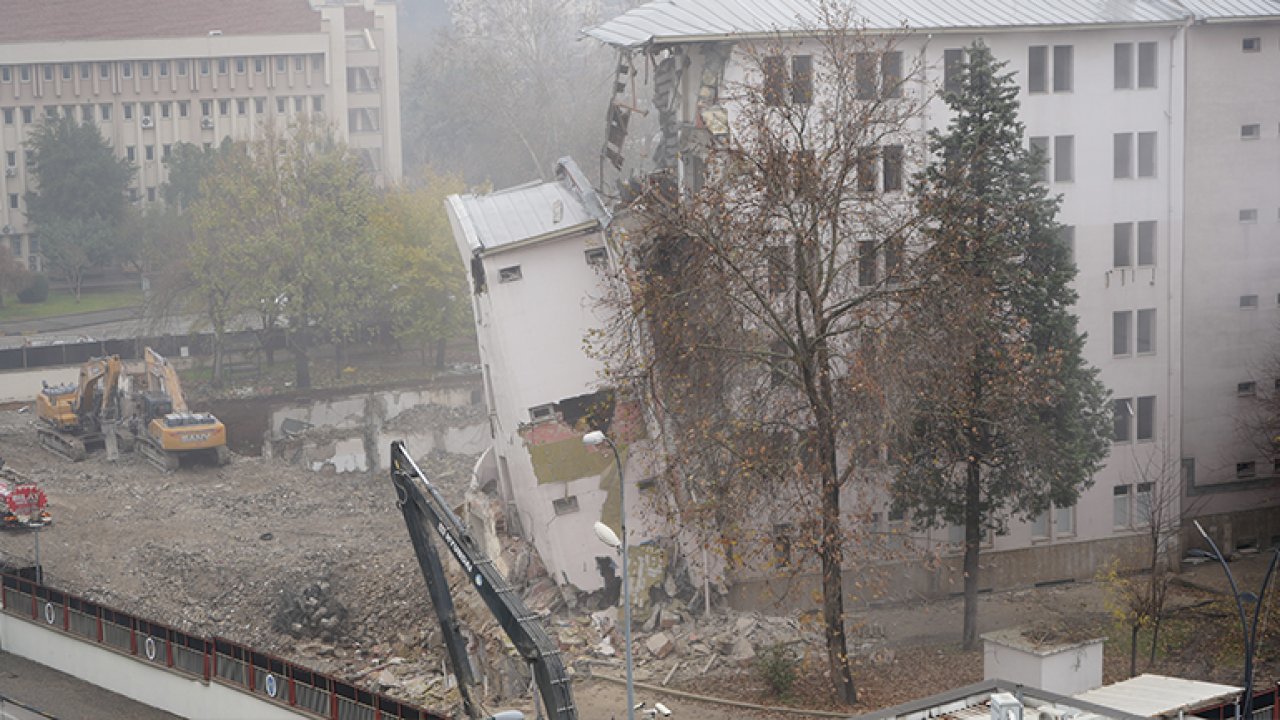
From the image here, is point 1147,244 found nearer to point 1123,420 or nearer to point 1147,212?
point 1147,212

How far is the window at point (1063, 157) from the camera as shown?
138 ft

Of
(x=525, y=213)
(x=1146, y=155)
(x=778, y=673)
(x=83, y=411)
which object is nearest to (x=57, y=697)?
(x=525, y=213)

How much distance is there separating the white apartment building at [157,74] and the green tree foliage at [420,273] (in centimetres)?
2276

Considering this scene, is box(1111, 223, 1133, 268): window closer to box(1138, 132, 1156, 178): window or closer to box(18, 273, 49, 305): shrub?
box(1138, 132, 1156, 178): window

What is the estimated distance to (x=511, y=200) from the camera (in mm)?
40500

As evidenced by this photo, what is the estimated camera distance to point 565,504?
125 feet

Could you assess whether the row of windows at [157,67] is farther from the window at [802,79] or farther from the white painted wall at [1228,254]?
the white painted wall at [1228,254]

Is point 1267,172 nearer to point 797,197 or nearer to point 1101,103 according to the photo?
point 1101,103

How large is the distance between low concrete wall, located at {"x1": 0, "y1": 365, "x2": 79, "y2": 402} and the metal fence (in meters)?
31.4

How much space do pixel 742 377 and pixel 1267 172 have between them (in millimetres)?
19247

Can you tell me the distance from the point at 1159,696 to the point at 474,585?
1219 centimetres

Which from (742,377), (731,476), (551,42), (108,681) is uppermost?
(551,42)

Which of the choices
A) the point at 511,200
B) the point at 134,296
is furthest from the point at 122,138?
the point at 511,200

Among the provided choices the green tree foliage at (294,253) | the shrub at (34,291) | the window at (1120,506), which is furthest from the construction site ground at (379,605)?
the shrub at (34,291)
